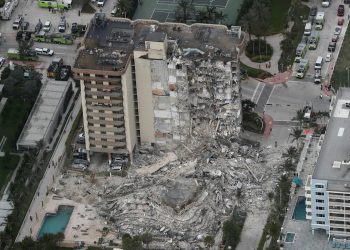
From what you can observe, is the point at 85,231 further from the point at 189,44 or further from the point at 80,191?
the point at 189,44

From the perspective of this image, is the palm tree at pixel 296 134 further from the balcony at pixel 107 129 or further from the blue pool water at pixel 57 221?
the blue pool water at pixel 57 221

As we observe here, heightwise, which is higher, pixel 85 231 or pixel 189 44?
pixel 189 44

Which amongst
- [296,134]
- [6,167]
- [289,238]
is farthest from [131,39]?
[289,238]

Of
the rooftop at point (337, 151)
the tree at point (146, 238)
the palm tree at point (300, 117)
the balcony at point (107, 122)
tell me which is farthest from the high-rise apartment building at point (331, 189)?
the balcony at point (107, 122)

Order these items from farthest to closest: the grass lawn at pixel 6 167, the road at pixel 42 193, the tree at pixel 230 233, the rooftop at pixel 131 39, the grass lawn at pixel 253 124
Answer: the grass lawn at pixel 253 124 → the grass lawn at pixel 6 167 → the rooftop at pixel 131 39 → the road at pixel 42 193 → the tree at pixel 230 233

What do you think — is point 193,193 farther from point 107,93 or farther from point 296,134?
point 107,93

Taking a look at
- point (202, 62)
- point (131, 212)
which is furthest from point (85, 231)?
point (202, 62)

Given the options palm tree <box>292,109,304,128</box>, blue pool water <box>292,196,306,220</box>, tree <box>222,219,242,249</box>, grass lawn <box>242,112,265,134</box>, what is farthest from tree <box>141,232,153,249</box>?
palm tree <box>292,109,304,128</box>
